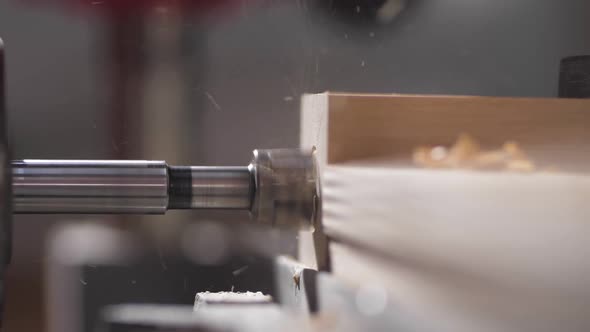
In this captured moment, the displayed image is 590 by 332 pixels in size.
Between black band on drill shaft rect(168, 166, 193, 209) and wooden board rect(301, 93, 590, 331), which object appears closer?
wooden board rect(301, 93, 590, 331)

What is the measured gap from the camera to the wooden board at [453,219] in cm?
24

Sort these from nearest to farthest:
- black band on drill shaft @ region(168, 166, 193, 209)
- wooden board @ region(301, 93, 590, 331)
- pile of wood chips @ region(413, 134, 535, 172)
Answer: wooden board @ region(301, 93, 590, 331)
pile of wood chips @ region(413, 134, 535, 172)
black band on drill shaft @ region(168, 166, 193, 209)

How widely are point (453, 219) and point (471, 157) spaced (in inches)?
5.8

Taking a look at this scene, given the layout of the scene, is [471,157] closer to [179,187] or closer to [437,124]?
[437,124]

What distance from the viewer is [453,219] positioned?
28cm

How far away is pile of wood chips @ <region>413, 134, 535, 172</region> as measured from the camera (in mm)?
381

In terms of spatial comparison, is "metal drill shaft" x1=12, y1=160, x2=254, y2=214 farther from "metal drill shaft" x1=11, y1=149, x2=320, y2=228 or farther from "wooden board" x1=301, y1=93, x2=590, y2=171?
"wooden board" x1=301, y1=93, x2=590, y2=171

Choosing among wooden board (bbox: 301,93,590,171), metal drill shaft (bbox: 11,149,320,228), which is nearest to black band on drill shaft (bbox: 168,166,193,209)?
metal drill shaft (bbox: 11,149,320,228)

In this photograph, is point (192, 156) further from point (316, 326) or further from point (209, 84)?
point (316, 326)

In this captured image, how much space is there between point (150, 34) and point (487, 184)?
385 millimetres

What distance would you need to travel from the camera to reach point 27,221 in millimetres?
578

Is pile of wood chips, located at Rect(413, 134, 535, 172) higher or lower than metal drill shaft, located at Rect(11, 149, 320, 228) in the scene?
higher

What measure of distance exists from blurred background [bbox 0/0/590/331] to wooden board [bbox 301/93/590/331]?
0.52 ft

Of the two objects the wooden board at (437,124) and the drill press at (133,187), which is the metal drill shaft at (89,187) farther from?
the wooden board at (437,124)
